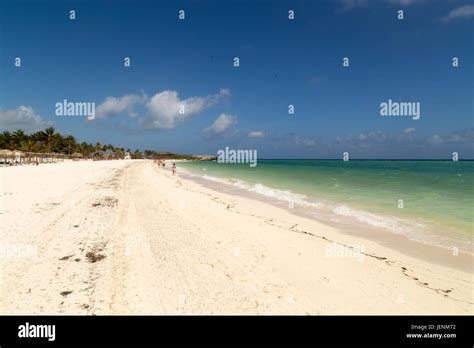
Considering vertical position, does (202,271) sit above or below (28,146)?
below

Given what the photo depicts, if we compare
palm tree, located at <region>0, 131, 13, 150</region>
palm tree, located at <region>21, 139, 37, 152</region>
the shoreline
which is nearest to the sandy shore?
the shoreline

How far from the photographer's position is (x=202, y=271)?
18.5 feet

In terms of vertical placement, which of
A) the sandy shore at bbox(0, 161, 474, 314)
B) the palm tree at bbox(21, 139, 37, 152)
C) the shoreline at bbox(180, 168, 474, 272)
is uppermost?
the palm tree at bbox(21, 139, 37, 152)

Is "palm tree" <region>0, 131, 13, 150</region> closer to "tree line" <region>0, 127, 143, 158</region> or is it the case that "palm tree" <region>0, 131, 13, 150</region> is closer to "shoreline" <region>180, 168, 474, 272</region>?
"tree line" <region>0, 127, 143, 158</region>

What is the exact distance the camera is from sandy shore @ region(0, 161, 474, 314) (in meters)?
4.41

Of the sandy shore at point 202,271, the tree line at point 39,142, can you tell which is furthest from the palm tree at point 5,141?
the sandy shore at point 202,271

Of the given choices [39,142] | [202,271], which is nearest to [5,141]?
[39,142]

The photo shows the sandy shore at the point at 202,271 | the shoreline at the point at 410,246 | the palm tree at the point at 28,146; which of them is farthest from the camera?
the palm tree at the point at 28,146

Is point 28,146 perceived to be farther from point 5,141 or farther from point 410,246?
point 410,246

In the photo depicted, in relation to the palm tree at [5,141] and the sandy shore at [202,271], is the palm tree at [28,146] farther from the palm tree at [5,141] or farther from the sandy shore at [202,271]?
the sandy shore at [202,271]

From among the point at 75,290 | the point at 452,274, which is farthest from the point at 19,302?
the point at 452,274

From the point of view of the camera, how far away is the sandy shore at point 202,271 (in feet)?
14.5

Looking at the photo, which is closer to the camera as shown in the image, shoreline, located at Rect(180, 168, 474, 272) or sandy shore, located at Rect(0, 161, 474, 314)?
sandy shore, located at Rect(0, 161, 474, 314)
